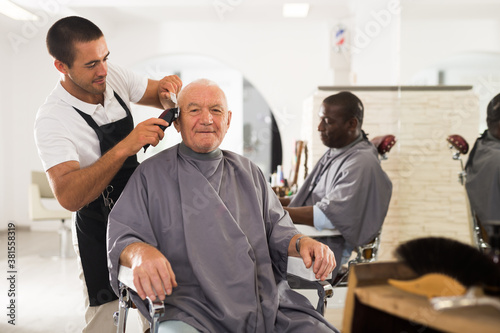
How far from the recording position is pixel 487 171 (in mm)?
1887

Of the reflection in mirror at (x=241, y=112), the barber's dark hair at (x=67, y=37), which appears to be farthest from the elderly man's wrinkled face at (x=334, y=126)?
the reflection in mirror at (x=241, y=112)

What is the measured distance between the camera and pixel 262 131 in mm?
11656

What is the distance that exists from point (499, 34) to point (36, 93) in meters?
7.86

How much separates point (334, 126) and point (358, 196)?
1.75ft

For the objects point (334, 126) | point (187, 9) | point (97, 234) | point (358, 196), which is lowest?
point (97, 234)

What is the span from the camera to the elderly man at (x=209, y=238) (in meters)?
1.69

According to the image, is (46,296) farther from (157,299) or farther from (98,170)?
(157,299)

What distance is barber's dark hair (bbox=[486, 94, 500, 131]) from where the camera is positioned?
1.81 m

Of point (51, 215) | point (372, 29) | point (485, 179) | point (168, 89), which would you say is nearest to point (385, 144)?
point (485, 179)

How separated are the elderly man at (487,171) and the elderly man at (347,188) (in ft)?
2.53

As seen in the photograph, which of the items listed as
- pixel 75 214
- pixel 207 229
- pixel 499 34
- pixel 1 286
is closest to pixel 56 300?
pixel 1 286

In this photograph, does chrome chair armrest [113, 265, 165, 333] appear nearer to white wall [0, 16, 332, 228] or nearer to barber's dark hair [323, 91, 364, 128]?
barber's dark hair [323, 91, 364, 128]

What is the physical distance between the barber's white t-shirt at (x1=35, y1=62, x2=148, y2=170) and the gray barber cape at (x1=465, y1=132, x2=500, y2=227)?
1654 millimetres

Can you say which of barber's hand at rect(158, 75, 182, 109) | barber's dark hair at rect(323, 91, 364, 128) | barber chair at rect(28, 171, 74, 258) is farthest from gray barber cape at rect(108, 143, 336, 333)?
barber chair at rect(28, 171, 74, 258)
